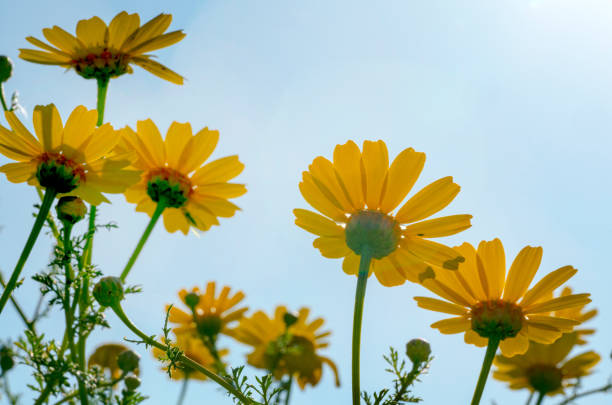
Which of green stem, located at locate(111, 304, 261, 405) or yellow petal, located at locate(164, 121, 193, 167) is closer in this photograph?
green stem, located at locate(111, 304, 261, 405)

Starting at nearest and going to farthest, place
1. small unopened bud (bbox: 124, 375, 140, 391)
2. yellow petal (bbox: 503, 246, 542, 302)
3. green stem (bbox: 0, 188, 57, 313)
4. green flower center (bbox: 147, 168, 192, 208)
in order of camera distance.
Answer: green stem (bbox: 0, 188, 57, 313) < yellow petal (bbox: 503, 246, 542, 302) < small unopened bud (bbox: 124, 375, 140, 391) < green flower center (bbox: 147, 168, 192, 208)

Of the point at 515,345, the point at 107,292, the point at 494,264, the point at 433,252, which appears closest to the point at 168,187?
the point at 107,292

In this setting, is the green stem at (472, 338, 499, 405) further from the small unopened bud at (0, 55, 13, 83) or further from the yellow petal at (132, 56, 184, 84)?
the small unopened bud at (0, 55, 13, 83)

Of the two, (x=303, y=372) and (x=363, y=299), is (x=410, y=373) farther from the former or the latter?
(x=303, y=372)

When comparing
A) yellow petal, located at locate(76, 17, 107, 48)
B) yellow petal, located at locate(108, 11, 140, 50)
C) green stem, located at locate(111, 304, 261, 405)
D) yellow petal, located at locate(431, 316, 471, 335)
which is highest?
yellow petal, located at locate(108, 11, 140, 50)

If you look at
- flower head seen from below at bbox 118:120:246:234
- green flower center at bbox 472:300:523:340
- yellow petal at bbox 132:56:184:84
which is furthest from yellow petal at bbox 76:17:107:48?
green flower center at bbox 472:300:523:340

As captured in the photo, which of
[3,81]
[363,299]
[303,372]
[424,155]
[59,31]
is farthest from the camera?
[303,372]

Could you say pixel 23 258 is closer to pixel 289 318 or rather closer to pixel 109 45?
pixel 109 45

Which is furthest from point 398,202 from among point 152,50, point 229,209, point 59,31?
point 59,31
